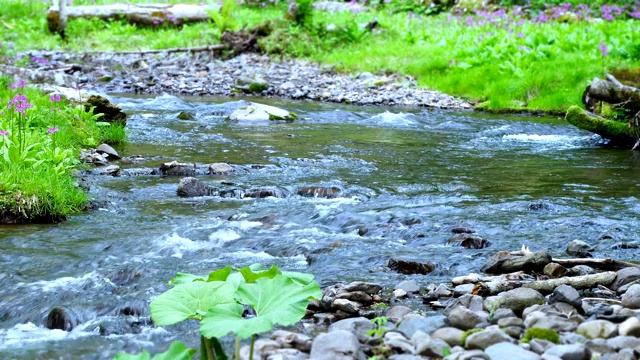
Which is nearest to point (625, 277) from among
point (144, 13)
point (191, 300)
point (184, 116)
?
point (191, 300)

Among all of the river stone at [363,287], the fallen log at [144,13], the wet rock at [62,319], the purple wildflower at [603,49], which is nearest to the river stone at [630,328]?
the river stone at [363,287]

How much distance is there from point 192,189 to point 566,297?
4233 mm

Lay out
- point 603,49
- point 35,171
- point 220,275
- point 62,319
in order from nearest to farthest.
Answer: point 220,275, point 62,319, point 35,171, point 603,49

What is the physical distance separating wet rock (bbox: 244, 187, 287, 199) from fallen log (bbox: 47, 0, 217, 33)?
17.4 m

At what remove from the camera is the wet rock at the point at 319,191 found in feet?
24.0

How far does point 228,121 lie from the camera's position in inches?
492

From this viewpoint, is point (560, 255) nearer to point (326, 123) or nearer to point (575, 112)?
point (575, 112)

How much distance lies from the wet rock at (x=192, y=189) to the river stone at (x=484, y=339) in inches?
174

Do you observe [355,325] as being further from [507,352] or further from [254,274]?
[507,352]

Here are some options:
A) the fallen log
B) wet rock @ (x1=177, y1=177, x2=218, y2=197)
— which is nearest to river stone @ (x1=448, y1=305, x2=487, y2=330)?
wet rock @ (x1=177, y1=177, x2=218, y2=197)

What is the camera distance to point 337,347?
319 centimetres

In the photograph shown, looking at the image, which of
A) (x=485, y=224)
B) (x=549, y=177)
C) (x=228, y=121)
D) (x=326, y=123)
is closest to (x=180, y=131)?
(x=228, y=121)

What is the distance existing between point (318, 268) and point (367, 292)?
0.73 meters

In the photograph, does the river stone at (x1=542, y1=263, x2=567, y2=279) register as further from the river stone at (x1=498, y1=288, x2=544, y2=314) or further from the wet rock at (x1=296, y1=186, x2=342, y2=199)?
the wet rock at (x1=296, y1=186, x2=342, y2=199)
